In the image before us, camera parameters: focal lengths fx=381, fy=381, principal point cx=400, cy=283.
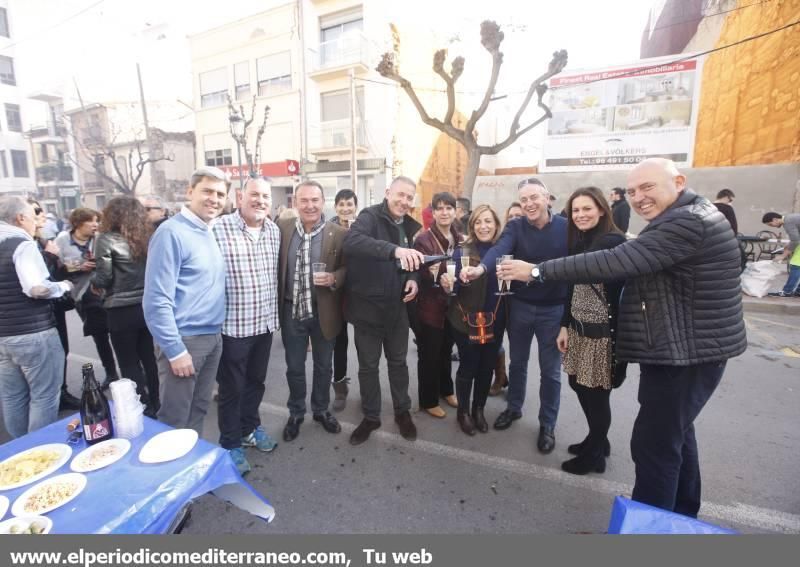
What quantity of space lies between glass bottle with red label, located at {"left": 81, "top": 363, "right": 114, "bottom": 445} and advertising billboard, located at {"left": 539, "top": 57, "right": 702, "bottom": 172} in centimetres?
1653

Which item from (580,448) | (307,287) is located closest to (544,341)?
(580,448)

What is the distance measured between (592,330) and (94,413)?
8.89ft

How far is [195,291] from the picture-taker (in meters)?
2.25

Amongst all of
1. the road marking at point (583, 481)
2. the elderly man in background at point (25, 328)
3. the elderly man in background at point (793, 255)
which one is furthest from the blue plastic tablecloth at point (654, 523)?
the elderly man in background at point (793, 255)

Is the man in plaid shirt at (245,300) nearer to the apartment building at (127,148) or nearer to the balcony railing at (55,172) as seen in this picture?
the apartment building at (127,148)

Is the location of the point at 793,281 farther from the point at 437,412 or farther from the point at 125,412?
the point at 125,412

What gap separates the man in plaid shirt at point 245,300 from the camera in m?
2.55

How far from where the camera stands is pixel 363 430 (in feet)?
10.3

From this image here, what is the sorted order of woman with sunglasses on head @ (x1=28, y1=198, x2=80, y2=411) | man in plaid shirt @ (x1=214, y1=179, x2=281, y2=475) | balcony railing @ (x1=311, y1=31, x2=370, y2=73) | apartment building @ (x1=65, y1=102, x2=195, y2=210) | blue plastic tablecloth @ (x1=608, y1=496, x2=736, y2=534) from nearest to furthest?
blue plastic tablecloth @ (x1=608, y1=496, x2=736, y2=534) → man in plaid shirt @ (x1=214, y1=179, x2=281, y2=475) → woman with sunglasses on head @ (x1=28, y1=198, x2=80, y2=411) → balcony railing @ (x1=311, y1=31, x2=370, y2=73) → apartment building @ (x1=65, y1=102, x2=195, y2=210)

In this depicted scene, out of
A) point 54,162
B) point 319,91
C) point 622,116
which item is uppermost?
point 319,91

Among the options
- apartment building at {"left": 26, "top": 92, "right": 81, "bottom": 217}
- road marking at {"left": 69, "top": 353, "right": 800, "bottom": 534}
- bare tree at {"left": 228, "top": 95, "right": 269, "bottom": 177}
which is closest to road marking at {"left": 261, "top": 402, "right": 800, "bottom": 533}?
road marking at {"left": 69, "top": 353, "right": 800, "bottom": 534}

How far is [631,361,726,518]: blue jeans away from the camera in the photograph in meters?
1.84

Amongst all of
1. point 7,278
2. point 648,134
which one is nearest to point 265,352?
point 7,278

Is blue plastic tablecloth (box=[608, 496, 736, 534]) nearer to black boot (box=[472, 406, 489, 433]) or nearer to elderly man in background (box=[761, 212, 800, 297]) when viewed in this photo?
black boot (box=[472, 406, 489, 433])
